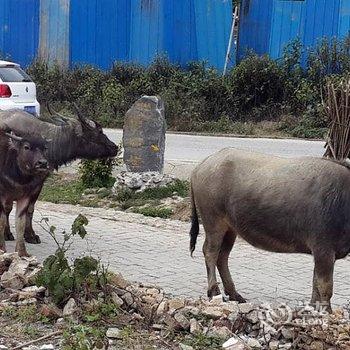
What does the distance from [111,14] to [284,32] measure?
5.12 meters

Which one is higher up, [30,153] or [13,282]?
[30,153]

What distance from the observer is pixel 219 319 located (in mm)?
5215

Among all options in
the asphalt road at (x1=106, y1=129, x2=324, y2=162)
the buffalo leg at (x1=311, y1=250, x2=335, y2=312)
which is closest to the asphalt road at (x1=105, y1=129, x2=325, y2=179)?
the asphalt road at (x1=106, y1=129, x2=324, y2=162)

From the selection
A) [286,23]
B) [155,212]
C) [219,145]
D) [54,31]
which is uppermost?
[286,23]

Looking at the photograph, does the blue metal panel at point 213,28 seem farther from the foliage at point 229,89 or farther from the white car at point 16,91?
the white car at point 16,91

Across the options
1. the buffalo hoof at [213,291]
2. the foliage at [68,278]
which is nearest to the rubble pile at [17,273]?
the foliage at [68,278]

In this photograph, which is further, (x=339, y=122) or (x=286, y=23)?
(x=286, y=23)

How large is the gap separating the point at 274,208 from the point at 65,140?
320 centimetres

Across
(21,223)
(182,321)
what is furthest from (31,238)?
(182,321)

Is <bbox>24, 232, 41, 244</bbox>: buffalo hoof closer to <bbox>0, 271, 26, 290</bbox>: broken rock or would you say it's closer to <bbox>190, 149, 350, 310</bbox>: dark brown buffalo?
<bbox>190, 149, 350, 310</bbox>: dark brown buffalo

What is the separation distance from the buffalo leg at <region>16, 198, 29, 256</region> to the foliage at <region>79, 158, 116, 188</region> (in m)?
3.77

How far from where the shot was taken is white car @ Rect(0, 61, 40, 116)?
14.6 m

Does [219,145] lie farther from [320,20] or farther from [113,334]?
[113,334]

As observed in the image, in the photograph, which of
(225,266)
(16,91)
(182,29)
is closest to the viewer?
(225,266)
